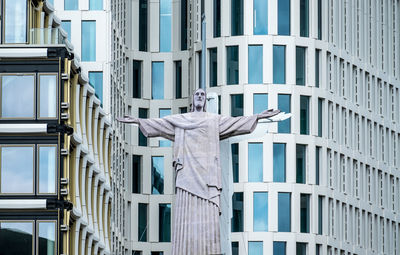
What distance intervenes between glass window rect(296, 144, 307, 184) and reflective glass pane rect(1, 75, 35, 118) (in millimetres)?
45239

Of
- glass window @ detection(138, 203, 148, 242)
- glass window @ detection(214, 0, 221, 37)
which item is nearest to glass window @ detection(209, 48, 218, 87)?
glass window @ detection(214, 0, 221, 37)

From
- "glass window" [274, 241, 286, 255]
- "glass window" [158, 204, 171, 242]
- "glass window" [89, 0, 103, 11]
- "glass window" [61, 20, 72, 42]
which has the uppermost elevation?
"glass window" [89, 0, 103, 11]

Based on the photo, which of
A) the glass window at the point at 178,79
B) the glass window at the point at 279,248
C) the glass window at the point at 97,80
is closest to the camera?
the glass window at the point at 97,80

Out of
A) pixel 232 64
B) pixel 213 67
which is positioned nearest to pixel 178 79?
pixel 213 67

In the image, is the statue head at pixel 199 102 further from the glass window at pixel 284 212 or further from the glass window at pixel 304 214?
the glass window at pixel 304 214

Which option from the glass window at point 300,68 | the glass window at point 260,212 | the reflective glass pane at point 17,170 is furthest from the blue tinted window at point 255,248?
the reflective glass pane at point 17,170

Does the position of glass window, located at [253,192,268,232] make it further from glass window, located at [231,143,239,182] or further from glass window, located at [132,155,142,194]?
glass window, located at [132,155,142,194]

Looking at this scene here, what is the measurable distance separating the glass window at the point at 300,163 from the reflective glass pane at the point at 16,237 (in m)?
46.6

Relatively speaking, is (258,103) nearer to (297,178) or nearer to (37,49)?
(297,178)

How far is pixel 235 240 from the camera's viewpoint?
127688 millimetres

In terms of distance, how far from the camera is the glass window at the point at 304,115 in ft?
432

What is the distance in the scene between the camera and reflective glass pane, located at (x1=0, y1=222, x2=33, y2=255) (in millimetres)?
86438

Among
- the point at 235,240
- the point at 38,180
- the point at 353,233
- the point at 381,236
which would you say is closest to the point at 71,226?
the point at 38,180

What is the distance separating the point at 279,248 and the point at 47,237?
44.1 metres
